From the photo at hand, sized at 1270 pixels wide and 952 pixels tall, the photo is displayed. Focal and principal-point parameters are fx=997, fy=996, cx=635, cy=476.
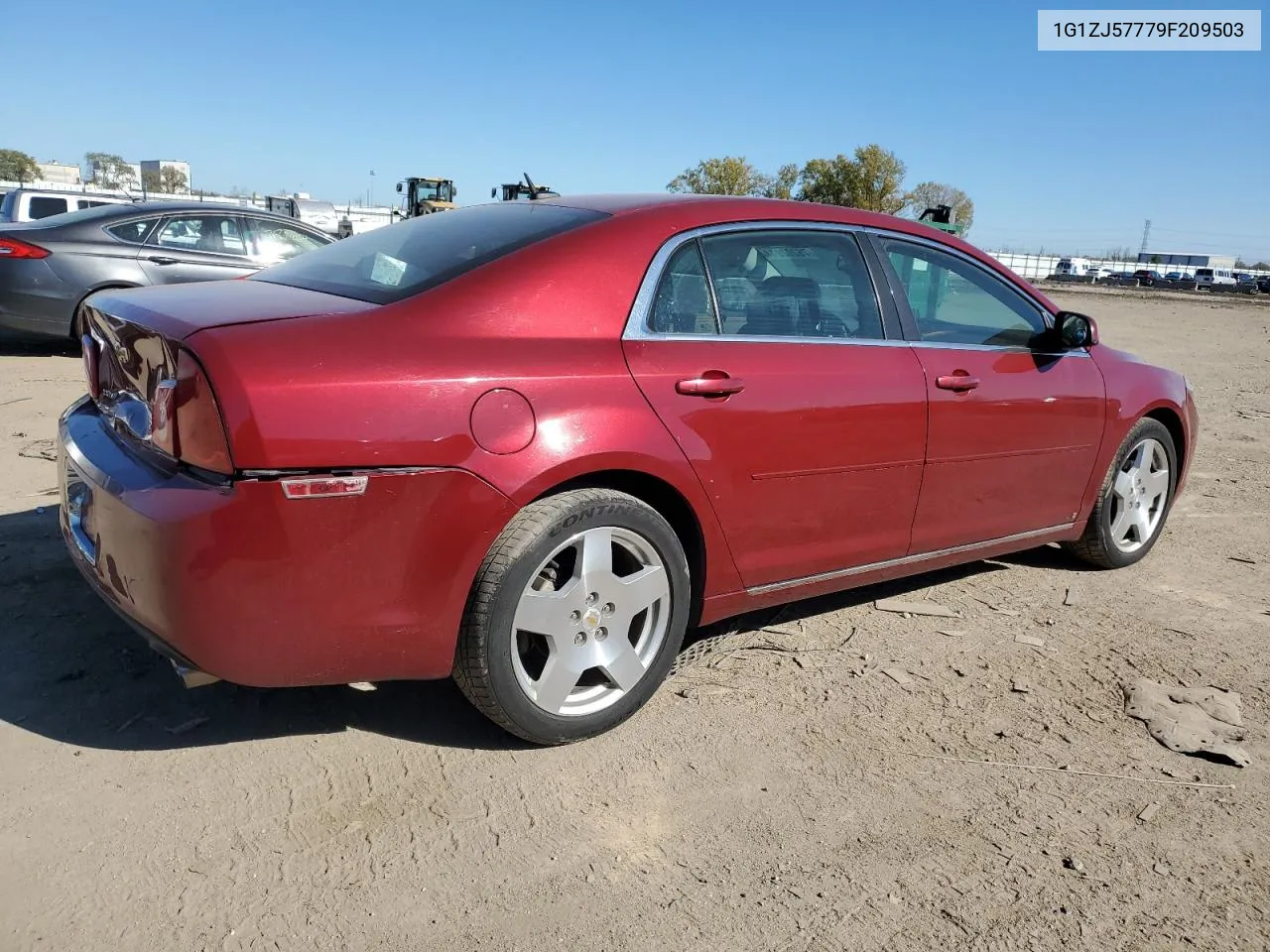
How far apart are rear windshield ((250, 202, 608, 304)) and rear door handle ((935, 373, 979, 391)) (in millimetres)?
1385

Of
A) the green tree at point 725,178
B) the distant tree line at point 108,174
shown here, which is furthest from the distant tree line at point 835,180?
the distant tree line at point 108,174

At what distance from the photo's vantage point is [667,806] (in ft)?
8.59

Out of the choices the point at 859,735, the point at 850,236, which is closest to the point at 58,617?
the point at 859,735

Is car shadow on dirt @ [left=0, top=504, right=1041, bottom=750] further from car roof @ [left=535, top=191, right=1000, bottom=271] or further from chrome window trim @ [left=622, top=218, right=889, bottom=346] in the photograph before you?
car roof @ [left=535, top=191, right=1000, bottom=271]

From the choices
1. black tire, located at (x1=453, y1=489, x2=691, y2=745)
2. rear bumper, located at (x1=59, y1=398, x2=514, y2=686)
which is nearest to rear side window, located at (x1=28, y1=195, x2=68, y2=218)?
rear bumper, located at (x1=59, y1=398, x2=514, y2=686)

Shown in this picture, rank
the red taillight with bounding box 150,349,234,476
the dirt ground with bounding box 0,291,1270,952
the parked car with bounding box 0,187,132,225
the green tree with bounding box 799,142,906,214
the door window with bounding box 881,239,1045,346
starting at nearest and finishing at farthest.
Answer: the dirt ground with bounding box 0,291,1270,952 < the red taillight with bounding box 150,349,234,476 < the door window with bounding box 881,239,1045,346 < the parked car with bounding box 0,187,132,225 < the green tree with bounding box 799,142,906,214

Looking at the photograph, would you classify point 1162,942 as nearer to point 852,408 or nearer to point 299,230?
point 852,408

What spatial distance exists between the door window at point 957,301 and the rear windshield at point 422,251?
132 centimetres

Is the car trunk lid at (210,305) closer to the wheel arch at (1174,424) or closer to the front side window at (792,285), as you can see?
the front side window at (792,285)

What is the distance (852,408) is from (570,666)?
1.30m

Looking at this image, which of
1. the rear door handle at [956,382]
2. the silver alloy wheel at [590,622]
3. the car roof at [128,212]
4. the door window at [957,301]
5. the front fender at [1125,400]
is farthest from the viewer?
the car roof at [128,212]

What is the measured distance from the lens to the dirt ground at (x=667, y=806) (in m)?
2.18

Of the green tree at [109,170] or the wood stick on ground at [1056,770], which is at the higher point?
the green tree at [109,170]

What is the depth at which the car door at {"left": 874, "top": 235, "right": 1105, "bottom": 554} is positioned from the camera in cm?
368
